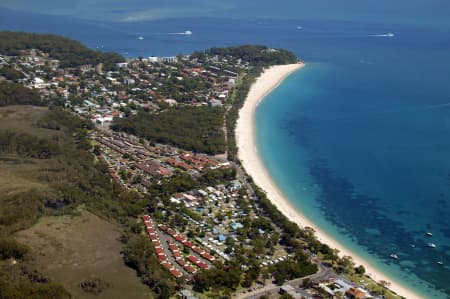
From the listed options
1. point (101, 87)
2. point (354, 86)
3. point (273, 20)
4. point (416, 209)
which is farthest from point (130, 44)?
point (416, 209)

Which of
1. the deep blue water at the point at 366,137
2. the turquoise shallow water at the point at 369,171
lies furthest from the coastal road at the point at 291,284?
the deep blue water at the point at 366,137

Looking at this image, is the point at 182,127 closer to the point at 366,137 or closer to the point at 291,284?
the point at 366,137

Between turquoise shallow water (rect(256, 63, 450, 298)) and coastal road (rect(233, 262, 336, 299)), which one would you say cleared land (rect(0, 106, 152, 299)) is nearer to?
coastal road (rect(233, 262, 336, 299))

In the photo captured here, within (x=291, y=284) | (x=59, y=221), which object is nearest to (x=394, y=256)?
(x=291, y=284)

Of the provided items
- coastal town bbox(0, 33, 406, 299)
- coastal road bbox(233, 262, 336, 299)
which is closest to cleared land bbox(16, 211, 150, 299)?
coastal town bbox(0, 33, 406, 299)

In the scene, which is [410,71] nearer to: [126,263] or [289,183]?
[289,183]
